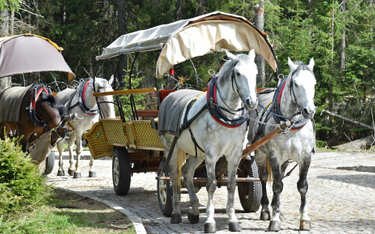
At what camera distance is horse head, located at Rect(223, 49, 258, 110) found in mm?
5449

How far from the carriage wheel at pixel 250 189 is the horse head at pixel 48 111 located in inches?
135

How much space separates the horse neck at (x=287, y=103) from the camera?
6.02m

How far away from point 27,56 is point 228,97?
4.59 metres

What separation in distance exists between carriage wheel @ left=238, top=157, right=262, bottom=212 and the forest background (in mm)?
10012

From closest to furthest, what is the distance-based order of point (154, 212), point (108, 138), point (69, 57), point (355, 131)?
point (154, 212) → point (108, 138) → point (355, 131) → point (69, 57)

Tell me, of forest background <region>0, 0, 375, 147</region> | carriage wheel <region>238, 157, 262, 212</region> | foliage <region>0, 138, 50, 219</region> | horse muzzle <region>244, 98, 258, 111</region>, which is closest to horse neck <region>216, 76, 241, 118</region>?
horse muzzle <region>244, 98, 258, 111</region>

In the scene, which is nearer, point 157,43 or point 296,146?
point 296,146

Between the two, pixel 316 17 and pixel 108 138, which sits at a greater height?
pixel 316 17

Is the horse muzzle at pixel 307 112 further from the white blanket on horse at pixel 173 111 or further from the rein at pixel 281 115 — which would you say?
the white blanket on horse at pixel 173 111

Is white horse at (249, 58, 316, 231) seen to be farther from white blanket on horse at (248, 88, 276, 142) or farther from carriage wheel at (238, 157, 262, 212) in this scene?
carriage wheel at (238, 157, 262, 212)

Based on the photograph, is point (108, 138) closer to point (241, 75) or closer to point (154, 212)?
point (154, 212)

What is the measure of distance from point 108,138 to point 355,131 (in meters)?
14.3

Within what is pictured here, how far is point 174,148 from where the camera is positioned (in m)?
7.02

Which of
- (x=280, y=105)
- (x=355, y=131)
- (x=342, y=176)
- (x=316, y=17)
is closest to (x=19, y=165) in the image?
(x=280, y=105)
